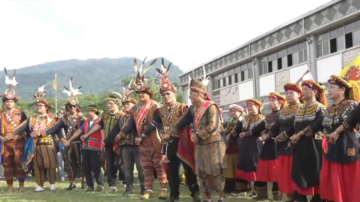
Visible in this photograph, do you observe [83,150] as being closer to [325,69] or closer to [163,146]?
[163,146]

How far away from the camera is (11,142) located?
9273 millimetres

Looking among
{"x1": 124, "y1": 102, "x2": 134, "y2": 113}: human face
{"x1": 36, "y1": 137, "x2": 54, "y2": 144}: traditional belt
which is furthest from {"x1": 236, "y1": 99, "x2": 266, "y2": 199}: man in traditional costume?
{"x1": 36, "y1": 137, "x2": 54, "y2": 144}: traditional belt

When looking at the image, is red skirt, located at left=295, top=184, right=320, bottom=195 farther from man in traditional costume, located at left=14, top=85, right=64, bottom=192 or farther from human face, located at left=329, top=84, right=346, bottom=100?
man in traditional costume, located at left=14, top=85, right=64, bottom=192

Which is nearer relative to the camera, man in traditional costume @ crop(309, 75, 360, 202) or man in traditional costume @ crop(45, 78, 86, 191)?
man in traditional costume @ crop(309, 75, 360, 202)

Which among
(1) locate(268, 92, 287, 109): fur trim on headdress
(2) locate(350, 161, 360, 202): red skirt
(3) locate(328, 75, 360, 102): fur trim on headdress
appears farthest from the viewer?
(1) locate(268, 92, 287, 109): fur trim on headdress

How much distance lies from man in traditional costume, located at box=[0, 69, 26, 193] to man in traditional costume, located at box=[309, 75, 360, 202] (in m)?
6.24

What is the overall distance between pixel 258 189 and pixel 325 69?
16975 mm

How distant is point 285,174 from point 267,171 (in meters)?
0.87

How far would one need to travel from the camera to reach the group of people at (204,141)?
5564 millimetres

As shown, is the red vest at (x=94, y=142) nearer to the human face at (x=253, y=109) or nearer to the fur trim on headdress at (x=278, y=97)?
the human face at (x=253, y=109)

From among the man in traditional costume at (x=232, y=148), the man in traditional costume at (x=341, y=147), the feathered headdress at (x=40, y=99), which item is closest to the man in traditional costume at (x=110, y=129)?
the feathered headdress at (x=40, y=99)

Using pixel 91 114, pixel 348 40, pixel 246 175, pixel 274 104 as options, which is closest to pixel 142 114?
pixel 91 114

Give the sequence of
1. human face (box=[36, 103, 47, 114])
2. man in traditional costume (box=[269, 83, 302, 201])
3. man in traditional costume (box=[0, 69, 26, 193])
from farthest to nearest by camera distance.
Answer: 1. human face (box=[36, 103, 47, 114])
2. man in traditional costume (box=[0, 69, 26, 193])
3. man in traditional costume (box=[269, 83, 302, 201])

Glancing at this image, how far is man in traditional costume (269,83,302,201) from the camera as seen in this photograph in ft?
21.7
